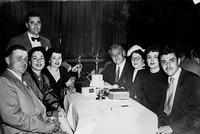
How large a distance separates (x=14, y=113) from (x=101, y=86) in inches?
48.2

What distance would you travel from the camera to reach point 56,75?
11.7 ft

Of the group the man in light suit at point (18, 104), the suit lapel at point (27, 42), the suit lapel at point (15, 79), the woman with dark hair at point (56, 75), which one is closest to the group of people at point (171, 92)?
the woman with dark hair at point (56, 75)

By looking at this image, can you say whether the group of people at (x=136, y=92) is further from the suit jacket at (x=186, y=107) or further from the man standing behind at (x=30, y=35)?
the man standing behind at (x=30, y=35)

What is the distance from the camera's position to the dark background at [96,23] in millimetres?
6504

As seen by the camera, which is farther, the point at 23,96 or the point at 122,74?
the point at 122,74

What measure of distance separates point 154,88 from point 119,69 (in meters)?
1.13

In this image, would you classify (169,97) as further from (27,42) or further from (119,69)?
(27,42)

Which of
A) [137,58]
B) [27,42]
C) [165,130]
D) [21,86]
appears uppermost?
[27,42]

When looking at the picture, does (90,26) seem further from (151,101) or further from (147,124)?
(147,124)

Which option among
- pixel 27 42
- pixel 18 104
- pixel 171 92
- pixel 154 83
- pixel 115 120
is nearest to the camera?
pixel 115 120

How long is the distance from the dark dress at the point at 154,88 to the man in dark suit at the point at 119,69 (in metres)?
0.62

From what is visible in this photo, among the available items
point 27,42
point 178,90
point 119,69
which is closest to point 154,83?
point 178,90

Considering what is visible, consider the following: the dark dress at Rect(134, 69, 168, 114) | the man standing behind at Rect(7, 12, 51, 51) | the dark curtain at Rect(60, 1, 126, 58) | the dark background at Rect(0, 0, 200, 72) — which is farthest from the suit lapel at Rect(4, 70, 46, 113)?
the dark curtain at Rect(60, 1, 126, 58)

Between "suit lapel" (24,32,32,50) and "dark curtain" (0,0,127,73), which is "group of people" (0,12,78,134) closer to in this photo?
"suit lapel" (24,32,32,50)
